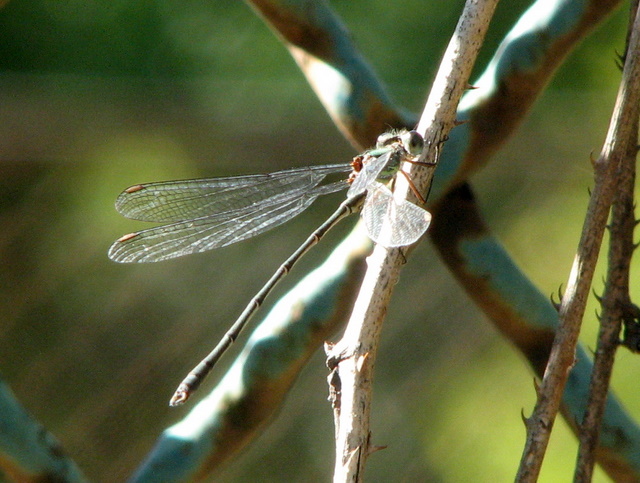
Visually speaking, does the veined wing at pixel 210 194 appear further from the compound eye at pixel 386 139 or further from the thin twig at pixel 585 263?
the thin twig at pixel 585 263

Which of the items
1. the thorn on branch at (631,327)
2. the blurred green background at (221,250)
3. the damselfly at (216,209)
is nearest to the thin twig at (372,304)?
the thorn on branch at (631,327)

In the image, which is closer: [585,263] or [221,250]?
[585,263]

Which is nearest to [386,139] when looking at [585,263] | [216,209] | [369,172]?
[369,172]

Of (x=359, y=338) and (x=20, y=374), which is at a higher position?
(x=20, y=374)

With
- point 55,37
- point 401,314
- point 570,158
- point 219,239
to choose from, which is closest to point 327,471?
point 401,314

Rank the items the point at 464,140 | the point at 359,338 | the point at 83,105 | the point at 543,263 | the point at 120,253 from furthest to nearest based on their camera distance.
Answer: the point at 543,263
the point at 83,105
the point at 120,253
the point at 464,140
the point at 359,338

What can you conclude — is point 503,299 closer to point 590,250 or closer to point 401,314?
point 590,250

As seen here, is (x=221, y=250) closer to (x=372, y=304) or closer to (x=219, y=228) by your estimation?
(x=219, y=228)
